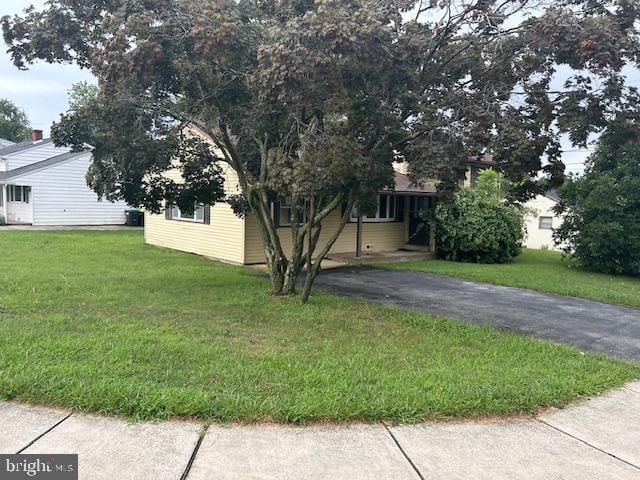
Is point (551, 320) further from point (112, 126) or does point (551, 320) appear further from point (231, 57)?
point (112, 126)

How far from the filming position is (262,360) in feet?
16.3

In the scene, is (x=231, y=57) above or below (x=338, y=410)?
above

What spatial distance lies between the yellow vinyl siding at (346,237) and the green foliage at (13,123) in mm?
46386

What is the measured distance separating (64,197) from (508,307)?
22.6 metres

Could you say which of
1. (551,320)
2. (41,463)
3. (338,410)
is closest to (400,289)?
(551,320)

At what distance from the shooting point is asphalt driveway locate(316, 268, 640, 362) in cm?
682

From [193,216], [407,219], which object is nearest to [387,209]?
[407,219]

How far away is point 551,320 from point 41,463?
6970 millimetres

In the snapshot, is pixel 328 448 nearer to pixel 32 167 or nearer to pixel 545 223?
pixel 32 167

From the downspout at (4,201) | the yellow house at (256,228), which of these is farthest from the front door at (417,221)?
the downspout at (4,201)

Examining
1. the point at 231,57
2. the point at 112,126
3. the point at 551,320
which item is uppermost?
the point at 231,57

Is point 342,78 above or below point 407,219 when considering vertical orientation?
above

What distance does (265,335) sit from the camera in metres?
6.03

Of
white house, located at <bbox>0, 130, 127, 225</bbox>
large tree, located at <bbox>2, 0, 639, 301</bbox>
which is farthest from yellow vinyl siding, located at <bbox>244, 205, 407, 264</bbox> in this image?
white house, located at <bbox>0, 130, 127, 225</bbox>
